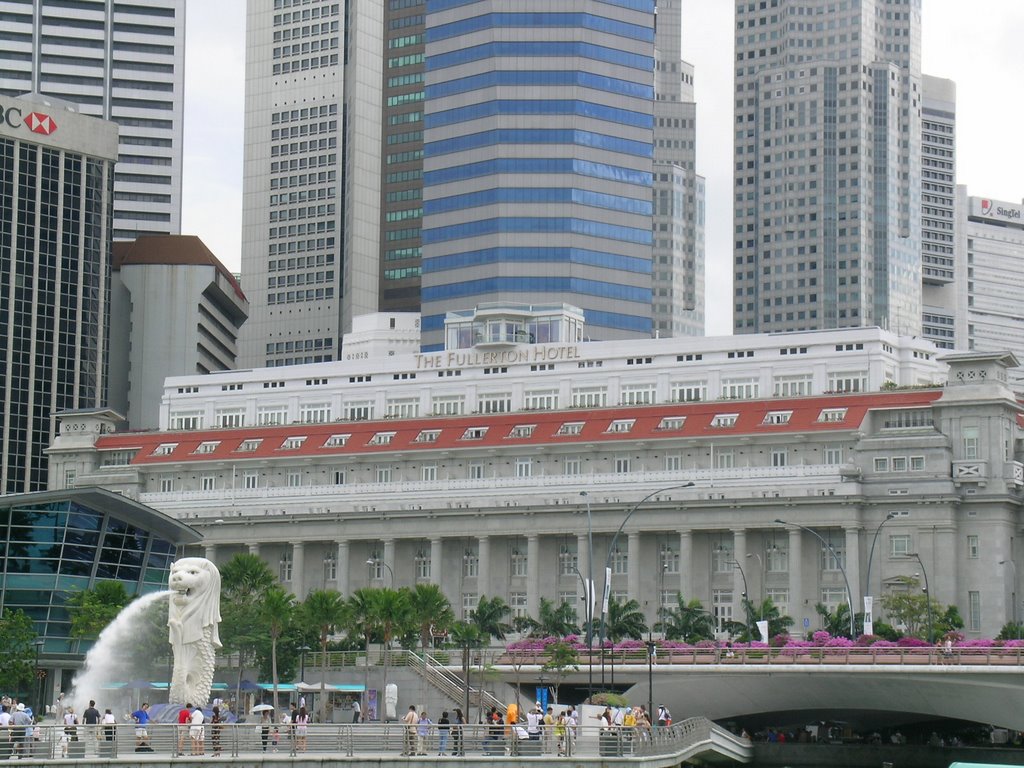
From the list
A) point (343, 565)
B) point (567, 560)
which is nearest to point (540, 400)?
point (567, 560)

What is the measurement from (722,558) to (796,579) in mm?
8790

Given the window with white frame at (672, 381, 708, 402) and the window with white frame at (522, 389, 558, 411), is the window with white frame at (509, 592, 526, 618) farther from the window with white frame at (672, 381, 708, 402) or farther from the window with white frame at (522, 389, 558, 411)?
the window with white frame at (672, 381, 708, 402)

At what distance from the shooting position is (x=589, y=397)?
196 meters

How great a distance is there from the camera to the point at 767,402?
179750mm

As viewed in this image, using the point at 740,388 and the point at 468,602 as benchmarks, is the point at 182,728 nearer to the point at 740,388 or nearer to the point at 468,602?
the point at 468,602

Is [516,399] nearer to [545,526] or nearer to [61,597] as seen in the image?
[545,526]

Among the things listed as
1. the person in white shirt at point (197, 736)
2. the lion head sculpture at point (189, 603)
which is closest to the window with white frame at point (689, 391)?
the lion head sculpture at point (189, 603)

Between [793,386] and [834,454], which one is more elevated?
[793,386]

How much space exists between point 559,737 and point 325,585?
11335 centimetres

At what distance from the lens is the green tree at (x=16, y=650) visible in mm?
125250

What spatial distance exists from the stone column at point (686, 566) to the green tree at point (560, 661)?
3949cm

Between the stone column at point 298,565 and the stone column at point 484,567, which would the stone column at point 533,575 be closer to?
the stone column at point 484,567

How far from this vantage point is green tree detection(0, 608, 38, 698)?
411 feet

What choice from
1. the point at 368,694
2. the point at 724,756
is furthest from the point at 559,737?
the point at 368,694
